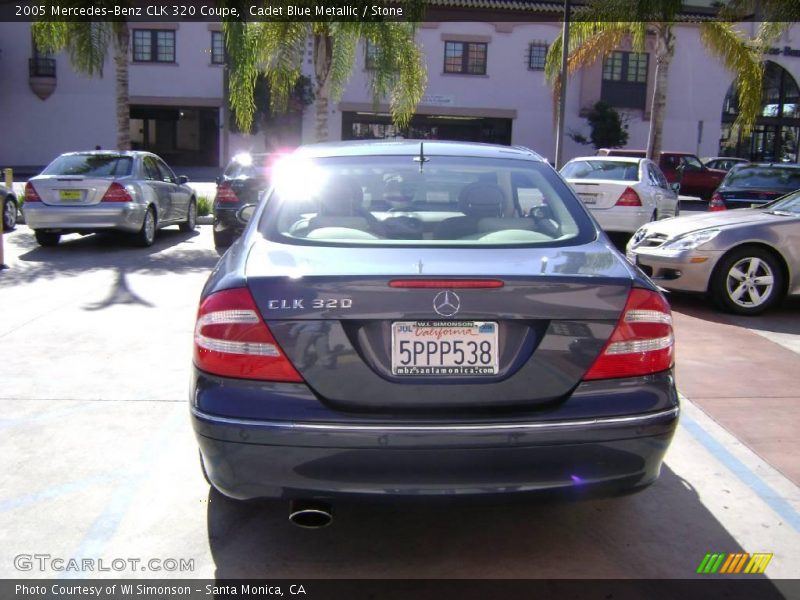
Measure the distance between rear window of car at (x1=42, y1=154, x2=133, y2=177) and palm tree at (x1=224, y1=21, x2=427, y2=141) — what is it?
4.73m

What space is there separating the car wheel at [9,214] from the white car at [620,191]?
A: 8.93 m

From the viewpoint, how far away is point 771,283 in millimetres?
8141

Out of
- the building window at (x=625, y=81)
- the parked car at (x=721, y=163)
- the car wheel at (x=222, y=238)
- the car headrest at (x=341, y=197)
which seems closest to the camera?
the car headrest at (x=341, y=197)

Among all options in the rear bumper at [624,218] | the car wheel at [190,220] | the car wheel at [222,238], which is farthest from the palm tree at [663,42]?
the car wheel at [222,238]

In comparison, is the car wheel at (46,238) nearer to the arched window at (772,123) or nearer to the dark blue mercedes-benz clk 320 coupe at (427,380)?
the dark blue mercedes-benz clk 320 coupe at (427,380)

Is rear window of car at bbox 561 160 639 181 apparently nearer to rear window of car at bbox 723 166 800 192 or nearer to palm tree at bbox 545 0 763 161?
rear window of car at bbox 723 166 800 192

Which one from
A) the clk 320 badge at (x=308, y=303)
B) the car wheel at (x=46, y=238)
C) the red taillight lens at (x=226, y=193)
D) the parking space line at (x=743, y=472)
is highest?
the clk 320 badge at (x=308, y=303)

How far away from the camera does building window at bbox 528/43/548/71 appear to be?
36.5 meters

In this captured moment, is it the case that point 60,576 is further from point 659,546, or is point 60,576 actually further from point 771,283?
point 771,283

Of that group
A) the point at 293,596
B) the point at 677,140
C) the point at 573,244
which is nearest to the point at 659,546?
the point at 573,244

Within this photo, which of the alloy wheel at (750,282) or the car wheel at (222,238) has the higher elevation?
the alloy wheel at (750,282)

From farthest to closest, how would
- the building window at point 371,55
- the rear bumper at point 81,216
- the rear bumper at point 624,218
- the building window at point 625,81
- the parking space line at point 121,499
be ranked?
the building window at point 625,81
the building window at point 371,55
the rear bumper at point 624,218
the rear bumper at point 81,216
the parking space line at point 121,499

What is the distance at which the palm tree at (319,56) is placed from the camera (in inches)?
653

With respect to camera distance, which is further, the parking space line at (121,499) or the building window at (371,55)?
the building window at (371,55)
